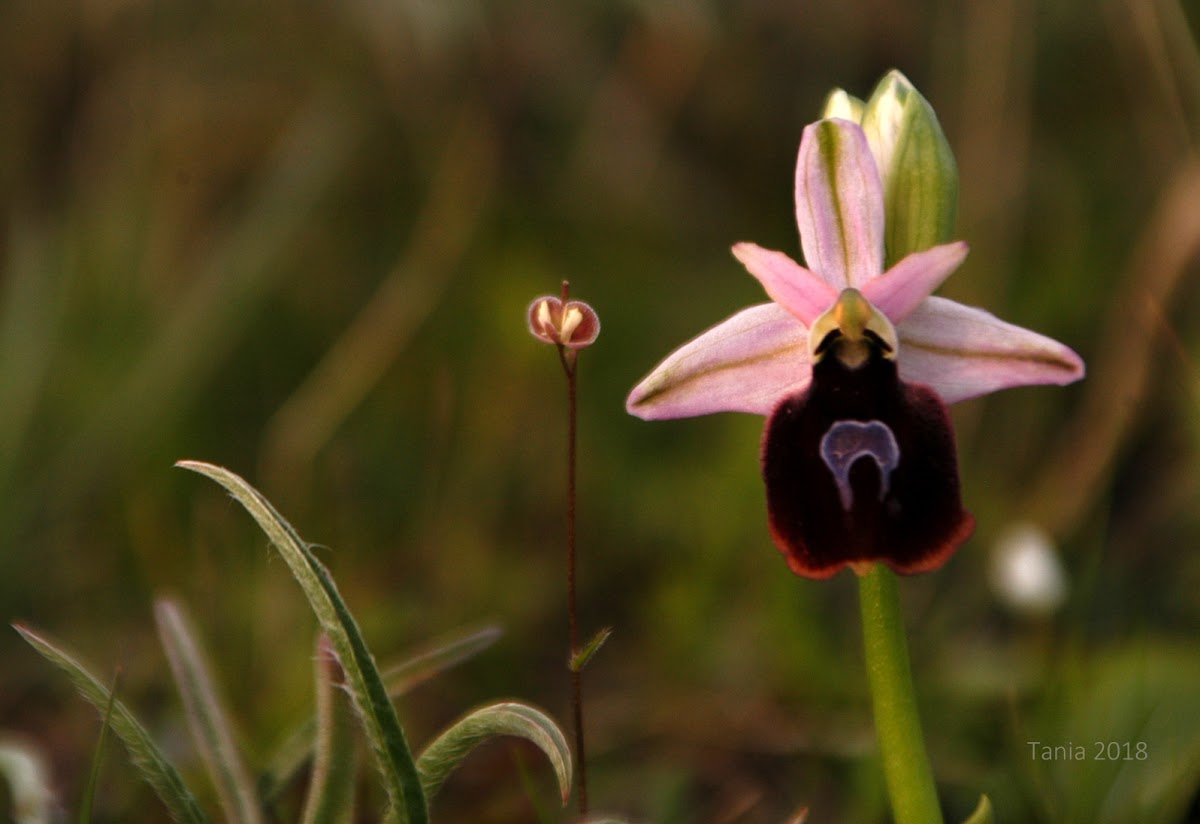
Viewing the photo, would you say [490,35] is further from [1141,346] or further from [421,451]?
[1141,346]

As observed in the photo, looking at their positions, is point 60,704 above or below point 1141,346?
below

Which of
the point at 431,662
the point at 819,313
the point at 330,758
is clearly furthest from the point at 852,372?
the point at 330,758

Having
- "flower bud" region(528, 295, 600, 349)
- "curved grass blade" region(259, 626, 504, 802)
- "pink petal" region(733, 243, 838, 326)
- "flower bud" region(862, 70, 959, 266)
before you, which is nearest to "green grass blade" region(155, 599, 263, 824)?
"curved grass blade" region(259, 626, 504, 802)

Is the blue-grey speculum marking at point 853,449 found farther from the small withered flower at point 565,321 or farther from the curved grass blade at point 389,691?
the curved grass blade at point 389,691

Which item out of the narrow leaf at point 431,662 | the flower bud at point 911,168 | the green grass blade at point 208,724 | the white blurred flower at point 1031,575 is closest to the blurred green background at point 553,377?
the white blurred flower at point 1031,575

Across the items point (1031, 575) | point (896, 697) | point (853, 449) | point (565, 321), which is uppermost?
point (565, 321)

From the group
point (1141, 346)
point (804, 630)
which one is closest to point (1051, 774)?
point (804, 630)

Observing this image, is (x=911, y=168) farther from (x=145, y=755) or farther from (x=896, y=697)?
(x=145, y=755)
